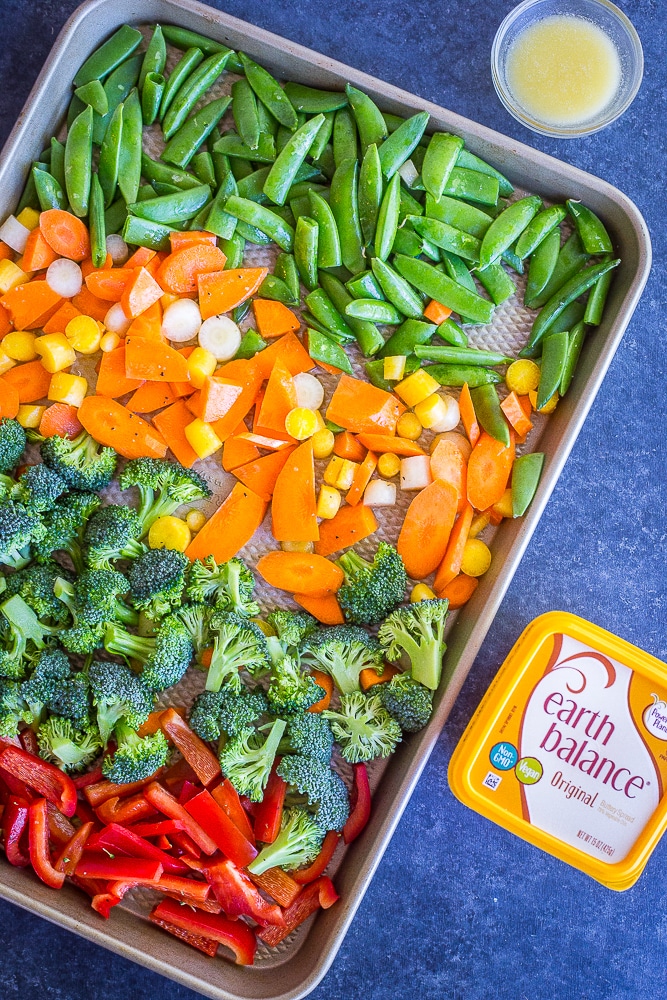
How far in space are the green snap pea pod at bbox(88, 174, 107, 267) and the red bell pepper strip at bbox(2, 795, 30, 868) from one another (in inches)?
71.2

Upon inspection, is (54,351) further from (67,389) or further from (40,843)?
(40,843)

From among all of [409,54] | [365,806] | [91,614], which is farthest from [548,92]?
[365,806]

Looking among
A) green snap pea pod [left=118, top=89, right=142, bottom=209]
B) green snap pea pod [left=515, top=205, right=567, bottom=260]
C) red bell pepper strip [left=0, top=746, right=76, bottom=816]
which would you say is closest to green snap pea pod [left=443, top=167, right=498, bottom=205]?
green snap pea pod [left=515, top=205, right=567, bottom=260]

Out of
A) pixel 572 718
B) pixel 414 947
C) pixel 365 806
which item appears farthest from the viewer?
pixel 414 947

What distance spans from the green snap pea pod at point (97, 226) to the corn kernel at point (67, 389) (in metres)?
0.39

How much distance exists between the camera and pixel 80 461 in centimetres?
254

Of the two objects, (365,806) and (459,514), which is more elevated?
(459,514)

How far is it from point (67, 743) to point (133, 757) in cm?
23

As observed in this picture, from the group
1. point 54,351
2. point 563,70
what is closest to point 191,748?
point 54,351

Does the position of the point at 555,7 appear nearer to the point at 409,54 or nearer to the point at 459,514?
the point at 409,54

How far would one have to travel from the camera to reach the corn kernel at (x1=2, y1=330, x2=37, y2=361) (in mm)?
2584

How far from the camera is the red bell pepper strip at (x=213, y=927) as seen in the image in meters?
2.45

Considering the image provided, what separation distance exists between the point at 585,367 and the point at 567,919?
2035 millimetres

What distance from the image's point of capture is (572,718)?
236 centimetres
